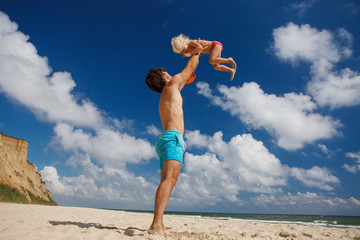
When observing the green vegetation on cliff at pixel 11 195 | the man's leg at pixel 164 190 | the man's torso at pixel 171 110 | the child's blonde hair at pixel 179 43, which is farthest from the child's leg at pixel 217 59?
the green vegetation on cliff at pixel 11 195

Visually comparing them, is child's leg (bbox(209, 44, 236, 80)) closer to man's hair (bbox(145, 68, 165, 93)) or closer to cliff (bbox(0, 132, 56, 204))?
man's hair (bbox(145, 68, 165, 93))

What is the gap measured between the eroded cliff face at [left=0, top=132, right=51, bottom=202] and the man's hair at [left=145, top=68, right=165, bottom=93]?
828 inches

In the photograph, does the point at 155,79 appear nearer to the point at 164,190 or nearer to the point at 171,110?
the point at 171,110

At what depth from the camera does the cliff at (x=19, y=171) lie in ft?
62.4

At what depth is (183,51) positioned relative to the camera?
3.67 meters

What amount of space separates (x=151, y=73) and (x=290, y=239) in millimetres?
3527

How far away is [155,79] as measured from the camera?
339 cm

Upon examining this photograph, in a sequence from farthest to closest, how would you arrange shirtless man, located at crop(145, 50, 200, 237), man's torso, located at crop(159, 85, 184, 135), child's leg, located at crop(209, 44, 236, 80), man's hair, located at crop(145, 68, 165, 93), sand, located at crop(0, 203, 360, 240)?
1. child's leg, located at crop(209, 44, 236, 80)
2. man's hair, located at crop(145, 68, 165, 93)
3. man's torso, located at crop(159, 85, 184, 135)
4. sand, located at crop(0, 203, 360, 240)
5. shirtless man, located at crop(145, 50, 200, 237)

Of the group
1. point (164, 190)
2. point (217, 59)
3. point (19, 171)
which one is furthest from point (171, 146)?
point (19, 171)

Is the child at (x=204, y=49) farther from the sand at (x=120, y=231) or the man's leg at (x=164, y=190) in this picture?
the sand at (x=120, y=231)

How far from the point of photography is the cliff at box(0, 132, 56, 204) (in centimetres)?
1903

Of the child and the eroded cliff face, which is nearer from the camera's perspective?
the child

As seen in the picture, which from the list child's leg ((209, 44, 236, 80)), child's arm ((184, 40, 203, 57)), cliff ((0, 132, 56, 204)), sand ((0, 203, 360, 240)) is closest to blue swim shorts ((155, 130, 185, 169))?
sand ((0, 203, 360, 240))

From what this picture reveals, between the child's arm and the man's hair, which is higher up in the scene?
the child's arm
